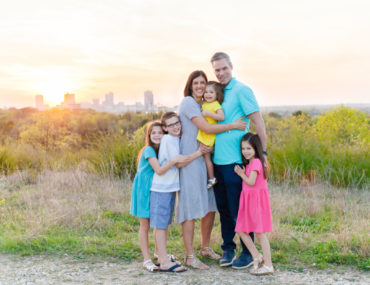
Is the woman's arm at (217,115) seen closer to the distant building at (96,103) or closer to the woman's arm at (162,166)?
the woman's arm at (162,166)

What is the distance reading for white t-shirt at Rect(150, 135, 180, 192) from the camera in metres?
4.30

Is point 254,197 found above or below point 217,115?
below

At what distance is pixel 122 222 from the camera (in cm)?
645

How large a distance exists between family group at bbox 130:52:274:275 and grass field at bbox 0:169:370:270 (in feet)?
2.46

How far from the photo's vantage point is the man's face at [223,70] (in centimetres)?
430

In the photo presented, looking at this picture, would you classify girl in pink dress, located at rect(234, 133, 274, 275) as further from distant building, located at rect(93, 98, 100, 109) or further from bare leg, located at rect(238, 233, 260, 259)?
distant building, located at rect(93, 98, 100, 109)

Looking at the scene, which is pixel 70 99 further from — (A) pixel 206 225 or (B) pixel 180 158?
(B) pixel 180 158

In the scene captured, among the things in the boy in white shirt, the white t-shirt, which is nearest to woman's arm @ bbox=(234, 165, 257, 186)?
the boy in white shirt

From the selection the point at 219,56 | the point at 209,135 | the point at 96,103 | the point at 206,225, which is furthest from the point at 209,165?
→ the point at 96,103

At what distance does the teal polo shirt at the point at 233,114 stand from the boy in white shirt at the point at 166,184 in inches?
8.7

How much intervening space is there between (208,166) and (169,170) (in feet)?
1.40

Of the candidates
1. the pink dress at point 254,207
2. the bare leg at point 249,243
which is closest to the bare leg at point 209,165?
the pink dress at point 254,207

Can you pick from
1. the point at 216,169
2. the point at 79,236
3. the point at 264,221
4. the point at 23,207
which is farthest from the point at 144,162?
the point at 23,207

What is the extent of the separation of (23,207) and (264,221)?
16.4 feet
